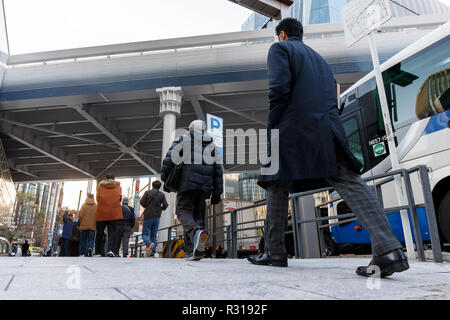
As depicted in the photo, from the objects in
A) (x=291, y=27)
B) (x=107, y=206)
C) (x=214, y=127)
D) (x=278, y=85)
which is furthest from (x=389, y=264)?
(x=214, y=127)

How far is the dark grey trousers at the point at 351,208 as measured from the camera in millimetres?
2008

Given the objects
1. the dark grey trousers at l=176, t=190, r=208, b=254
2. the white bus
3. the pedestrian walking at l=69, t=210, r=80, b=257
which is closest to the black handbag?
the dark grey trousers at l=176, t=190, r=208, b=254

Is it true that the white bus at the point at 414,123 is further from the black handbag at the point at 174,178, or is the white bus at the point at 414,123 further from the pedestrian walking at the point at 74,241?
the pedestrian walking at the point at 74,241

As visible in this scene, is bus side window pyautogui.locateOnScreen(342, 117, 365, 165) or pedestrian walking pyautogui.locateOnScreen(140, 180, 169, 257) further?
pedestrian walking pyautogui.locateOnScreen(140, 180, 169, 257)

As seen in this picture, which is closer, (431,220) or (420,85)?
(431,220)

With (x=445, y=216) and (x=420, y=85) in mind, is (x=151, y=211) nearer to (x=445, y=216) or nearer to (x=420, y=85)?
(x=445, y=216)

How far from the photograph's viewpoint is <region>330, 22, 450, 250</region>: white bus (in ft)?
15.3

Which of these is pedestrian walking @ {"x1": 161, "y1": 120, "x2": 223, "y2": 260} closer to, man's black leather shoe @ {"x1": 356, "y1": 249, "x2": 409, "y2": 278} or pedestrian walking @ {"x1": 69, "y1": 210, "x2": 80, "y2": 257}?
man's black leather shoe @ {"x1": 356, "y1": 249, "x2": 409, "y2": 278}

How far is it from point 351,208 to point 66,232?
10.7 metres

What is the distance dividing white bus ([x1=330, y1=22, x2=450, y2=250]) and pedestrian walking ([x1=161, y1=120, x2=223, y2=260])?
214cm

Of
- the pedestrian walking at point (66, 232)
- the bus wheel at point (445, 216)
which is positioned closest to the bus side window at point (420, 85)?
the bus wheel at point (445, 216)

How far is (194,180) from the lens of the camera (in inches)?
171
